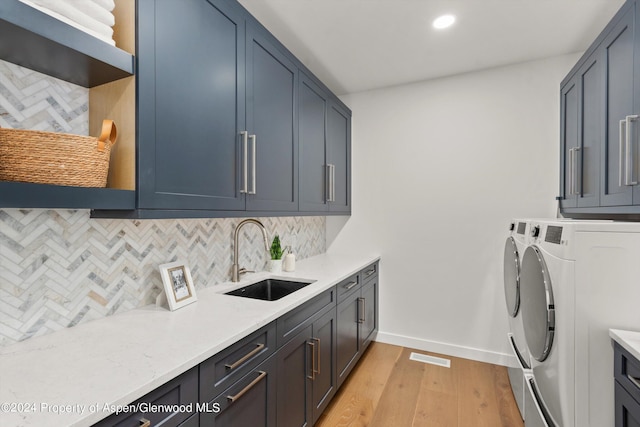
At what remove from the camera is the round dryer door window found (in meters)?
1.32

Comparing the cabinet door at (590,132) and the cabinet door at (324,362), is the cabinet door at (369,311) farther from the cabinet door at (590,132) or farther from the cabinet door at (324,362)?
the cabinet door at (590,132)

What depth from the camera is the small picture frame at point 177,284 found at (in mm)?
1377

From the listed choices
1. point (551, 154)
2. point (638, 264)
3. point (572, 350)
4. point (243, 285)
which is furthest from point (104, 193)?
point (551, 154)

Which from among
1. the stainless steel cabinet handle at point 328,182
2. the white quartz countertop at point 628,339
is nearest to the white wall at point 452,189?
the stainless steel cabinet handle at point 328,182

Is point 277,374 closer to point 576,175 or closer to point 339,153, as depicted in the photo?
point 339,153

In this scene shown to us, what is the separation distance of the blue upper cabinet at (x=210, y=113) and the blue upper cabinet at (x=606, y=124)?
5.75ft

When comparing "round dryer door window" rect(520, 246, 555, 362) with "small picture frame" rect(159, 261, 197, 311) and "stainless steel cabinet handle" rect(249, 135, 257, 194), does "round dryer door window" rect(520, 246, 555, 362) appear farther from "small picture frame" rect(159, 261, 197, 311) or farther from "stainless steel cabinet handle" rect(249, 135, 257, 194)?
"small picture frame" rect(159, 261, 197, 311)

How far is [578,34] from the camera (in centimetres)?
213

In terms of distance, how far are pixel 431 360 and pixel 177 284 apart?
2.28 m

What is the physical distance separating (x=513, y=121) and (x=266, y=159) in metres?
2.14

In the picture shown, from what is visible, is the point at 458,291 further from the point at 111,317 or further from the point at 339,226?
the point at 111,317

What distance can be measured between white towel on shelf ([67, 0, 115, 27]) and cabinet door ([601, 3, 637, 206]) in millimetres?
2181

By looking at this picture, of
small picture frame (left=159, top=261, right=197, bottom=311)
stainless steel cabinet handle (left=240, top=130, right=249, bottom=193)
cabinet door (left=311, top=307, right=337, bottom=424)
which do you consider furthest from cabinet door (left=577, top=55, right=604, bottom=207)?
small picture frame (left=159, top=261, right=197, bottom=311)

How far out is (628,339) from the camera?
108 cm
